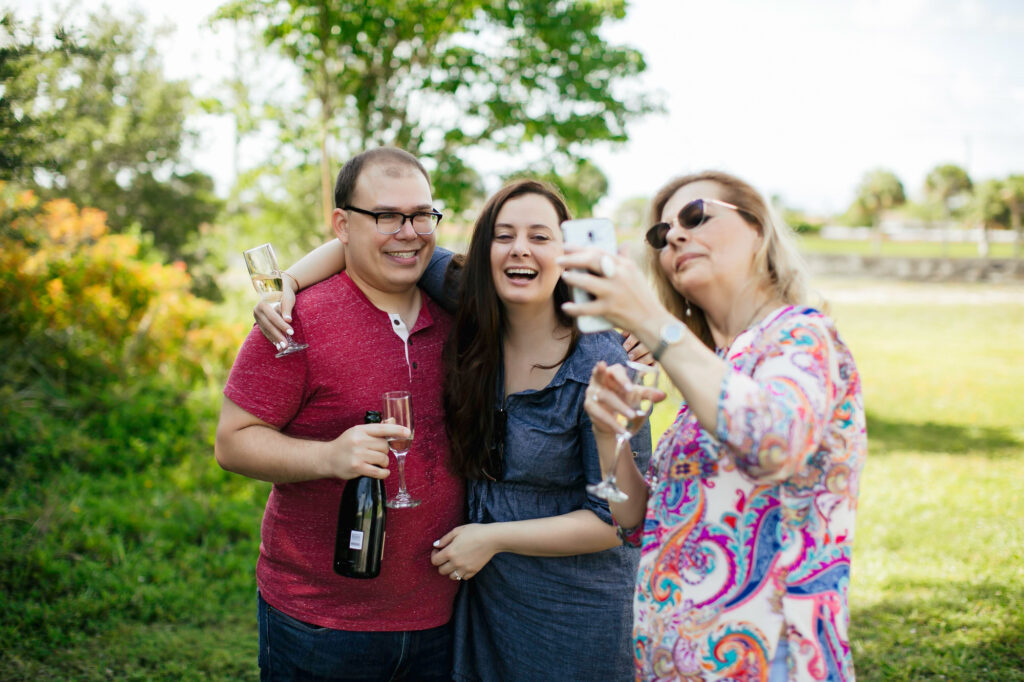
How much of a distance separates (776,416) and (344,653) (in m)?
1.87

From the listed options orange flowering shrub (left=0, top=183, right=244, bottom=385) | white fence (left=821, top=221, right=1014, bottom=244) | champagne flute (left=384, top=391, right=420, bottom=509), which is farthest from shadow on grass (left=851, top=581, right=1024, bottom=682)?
white fence (left=821, top=221, right=1014, bottom=244)

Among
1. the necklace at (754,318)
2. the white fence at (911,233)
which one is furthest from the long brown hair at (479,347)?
the white fence at (911,233)

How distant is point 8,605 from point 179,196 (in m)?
20.1

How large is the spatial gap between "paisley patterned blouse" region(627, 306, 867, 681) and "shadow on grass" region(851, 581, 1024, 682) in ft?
11.0

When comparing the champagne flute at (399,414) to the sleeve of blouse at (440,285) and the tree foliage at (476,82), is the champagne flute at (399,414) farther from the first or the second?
the tree foliage at (476,82)

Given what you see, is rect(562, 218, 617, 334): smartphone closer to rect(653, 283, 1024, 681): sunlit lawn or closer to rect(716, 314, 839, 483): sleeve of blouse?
rect(716, 314, 839, 483): sleeve of blouse

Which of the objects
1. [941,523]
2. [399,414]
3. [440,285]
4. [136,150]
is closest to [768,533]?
[399,414]

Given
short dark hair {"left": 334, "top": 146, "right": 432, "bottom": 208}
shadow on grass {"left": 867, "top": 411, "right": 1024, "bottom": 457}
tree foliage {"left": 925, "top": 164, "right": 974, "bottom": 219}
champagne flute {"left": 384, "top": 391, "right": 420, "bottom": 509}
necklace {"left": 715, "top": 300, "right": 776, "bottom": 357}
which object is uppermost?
tree foliage {"left": 925, "top": 164, "right": 974, "bottom": 219}

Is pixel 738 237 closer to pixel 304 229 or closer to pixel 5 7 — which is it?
pixel 5 7

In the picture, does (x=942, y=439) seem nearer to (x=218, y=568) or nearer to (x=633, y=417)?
(x=218, y=568)

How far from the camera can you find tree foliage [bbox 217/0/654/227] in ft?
30.7

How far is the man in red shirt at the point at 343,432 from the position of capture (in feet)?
8.07

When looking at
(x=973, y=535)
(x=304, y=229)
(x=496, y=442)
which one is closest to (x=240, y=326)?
(x=304, y=229)

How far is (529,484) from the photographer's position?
250cm
